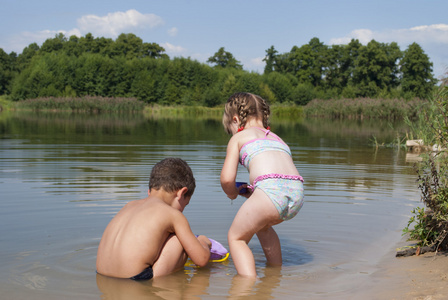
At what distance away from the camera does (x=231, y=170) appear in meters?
4.04

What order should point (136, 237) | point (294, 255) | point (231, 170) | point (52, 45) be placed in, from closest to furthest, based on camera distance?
point (136, 237) → point (231, 170) → point (294, 255) → point (52, 45)

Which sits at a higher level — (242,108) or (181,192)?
(242,108)

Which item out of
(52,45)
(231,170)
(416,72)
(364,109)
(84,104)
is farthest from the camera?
(52,45)

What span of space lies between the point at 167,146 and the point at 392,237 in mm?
10166

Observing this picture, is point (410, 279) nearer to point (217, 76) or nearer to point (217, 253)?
point (217, 253)

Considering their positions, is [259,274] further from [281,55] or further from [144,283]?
[281,55]

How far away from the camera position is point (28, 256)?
4441 mm

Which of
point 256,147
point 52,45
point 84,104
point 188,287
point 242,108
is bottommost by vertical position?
point 188,287

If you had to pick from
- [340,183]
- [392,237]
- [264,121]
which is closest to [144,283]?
Result: [264,121]

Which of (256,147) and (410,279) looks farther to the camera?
(256,147)

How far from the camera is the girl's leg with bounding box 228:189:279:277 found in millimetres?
3865

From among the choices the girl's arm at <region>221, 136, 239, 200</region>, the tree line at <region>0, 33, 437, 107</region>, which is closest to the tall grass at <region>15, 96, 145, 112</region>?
the tree line at <region>0, 33, 437, 107</region>

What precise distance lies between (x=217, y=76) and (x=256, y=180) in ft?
212

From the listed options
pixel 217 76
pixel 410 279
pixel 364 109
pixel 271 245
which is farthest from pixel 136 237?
pixel 217 76
